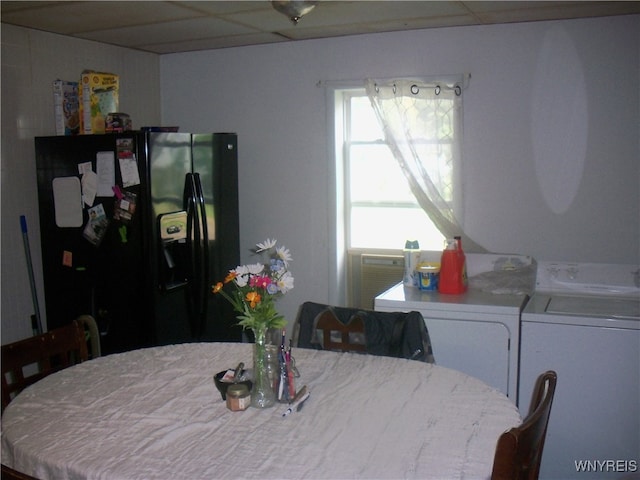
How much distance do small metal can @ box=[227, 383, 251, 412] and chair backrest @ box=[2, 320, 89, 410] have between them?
0.73 m

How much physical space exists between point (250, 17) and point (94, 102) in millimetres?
1048

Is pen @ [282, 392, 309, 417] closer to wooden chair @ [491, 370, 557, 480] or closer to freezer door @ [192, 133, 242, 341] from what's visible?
wooden chair @ [491, 370, 557, 480]

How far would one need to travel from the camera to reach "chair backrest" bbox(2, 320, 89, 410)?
202 centimetres

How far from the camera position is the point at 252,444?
1.63 meters

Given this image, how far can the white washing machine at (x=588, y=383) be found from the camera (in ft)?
8.61

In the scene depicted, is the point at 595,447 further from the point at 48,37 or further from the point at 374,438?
the point at 48,37

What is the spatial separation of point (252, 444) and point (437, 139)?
7.88ft

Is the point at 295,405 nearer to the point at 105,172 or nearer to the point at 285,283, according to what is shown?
the point at 285,283

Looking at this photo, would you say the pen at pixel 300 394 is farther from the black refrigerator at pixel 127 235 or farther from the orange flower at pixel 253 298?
the black refrigerator at pixel 127 235

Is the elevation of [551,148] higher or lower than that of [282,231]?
higher

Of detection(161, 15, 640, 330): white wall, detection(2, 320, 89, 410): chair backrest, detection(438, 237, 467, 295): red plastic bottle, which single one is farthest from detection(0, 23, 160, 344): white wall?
detection(438, 237, 467, 295): red plastic bottle

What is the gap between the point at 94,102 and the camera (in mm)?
3498

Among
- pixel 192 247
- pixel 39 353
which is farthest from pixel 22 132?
pixel 39 353

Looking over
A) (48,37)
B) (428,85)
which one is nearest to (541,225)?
(428,85)
